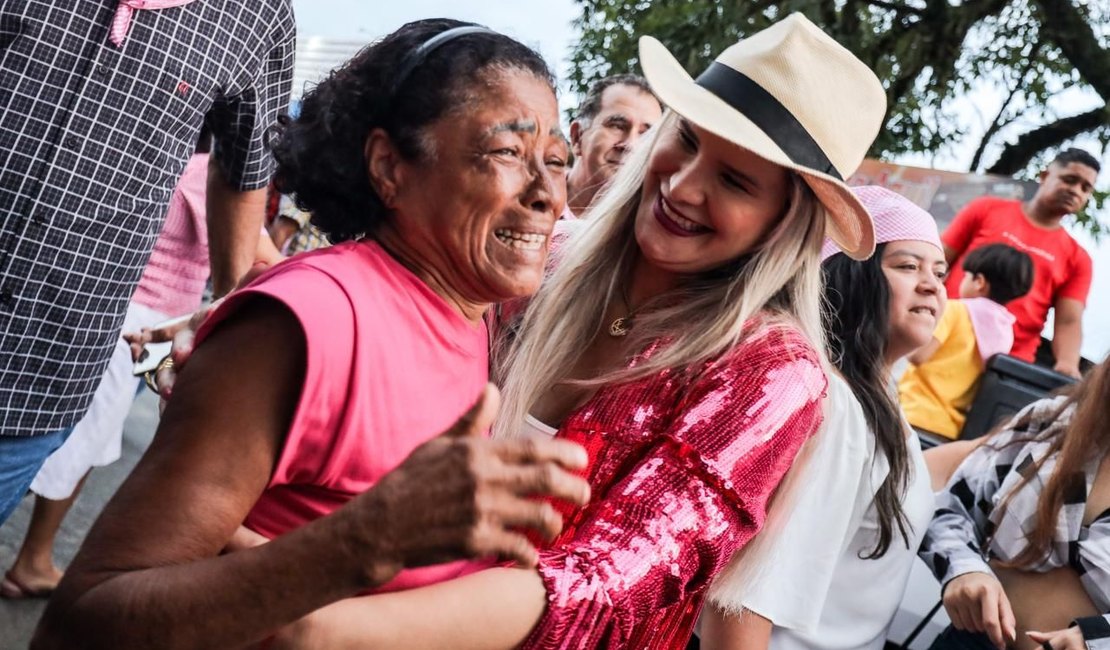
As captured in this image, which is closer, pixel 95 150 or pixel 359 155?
pixel 359 155

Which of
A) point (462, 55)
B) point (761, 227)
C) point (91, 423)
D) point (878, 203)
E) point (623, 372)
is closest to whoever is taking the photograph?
point (462, 55)

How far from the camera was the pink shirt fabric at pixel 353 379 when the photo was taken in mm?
1247

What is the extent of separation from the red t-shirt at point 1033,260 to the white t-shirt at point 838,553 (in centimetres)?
351

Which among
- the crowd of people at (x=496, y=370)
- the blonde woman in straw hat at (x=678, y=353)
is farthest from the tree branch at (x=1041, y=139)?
the blonde woman in straw hat at (x=678, y=353)

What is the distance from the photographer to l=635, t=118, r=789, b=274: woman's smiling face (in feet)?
6.22

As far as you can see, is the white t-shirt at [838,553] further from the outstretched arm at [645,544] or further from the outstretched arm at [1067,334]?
the outstretched arm at [1067,334]

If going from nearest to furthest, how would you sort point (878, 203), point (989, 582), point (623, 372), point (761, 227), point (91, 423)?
1. point (623, 372)
2. point (761, 227)
3. point (989, 582)
4. point (878, 203)
5. point (91, 423)

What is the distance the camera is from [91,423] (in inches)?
142

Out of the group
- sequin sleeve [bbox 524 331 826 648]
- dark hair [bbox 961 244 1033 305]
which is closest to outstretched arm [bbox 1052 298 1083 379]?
dark hair [bbox 961 244 1033 305]

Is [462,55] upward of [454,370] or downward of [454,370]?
upward

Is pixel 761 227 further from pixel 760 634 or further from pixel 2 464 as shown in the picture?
pixel 2 464

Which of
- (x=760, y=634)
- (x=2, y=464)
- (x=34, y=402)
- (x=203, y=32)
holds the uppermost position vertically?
(x=203, y=32)

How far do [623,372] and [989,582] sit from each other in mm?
1481

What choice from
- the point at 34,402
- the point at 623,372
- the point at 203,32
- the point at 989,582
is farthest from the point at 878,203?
the point at 34,402
